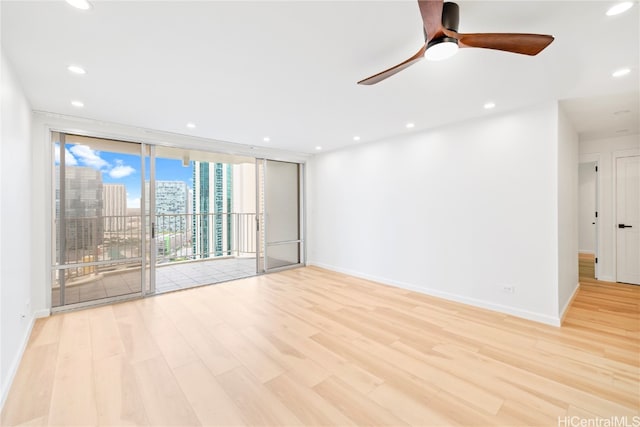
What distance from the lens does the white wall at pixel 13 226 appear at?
1978 millimetres

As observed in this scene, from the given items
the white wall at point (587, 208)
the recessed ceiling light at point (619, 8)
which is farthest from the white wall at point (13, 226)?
the white wall at point (587, 208)

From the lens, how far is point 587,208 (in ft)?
22.7

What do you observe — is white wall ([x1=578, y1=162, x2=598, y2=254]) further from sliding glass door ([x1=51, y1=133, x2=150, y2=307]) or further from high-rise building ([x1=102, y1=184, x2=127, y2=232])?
high-rise building ([x1=102, y1=184, x2=127, y2=232])

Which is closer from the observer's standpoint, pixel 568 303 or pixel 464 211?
pixel 568 303

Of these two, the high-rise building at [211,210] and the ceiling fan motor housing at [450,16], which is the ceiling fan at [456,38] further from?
the high-rise building at [211,210]

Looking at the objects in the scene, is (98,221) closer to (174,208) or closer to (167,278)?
(167,278)

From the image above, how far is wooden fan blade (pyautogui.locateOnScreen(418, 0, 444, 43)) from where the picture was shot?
1.31m

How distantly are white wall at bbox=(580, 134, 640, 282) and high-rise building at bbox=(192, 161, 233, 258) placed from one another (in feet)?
25.8

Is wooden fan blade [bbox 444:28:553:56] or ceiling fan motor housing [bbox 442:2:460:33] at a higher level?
ceiling fan motor housing [bbox 442:2:460:33]

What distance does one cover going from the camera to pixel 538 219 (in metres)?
3.13

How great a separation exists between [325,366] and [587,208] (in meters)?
8.48

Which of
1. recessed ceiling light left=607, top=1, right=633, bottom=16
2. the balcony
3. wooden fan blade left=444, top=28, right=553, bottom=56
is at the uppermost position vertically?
recessed ceiling light left=607, top=1, right=633, bottom=16

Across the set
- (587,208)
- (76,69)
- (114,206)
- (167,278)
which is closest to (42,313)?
(114,206)

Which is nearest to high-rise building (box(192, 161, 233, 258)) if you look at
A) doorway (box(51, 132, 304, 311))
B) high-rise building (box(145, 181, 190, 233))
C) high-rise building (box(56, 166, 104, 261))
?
high-rise building (box(145, 181, 190, 233))
